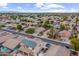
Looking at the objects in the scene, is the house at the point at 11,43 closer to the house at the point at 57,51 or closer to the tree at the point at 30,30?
the tree at the point at 30,30

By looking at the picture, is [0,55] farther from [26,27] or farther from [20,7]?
[20,7]

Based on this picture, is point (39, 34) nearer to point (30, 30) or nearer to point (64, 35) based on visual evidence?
point (30, 30)

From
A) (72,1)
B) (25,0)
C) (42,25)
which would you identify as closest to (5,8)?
(25,0)

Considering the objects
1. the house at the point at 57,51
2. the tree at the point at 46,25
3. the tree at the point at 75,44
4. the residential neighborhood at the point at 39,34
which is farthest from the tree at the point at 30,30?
the tree at the point at 75,44

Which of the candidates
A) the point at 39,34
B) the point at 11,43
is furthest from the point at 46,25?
the point at 11,43

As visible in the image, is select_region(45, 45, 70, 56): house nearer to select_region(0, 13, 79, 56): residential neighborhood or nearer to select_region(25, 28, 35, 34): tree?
select_region(0, 13, 79, 56): residential neighborhood

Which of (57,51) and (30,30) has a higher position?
(30,30)

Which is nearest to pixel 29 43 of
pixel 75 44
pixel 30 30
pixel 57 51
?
pixel 30 30

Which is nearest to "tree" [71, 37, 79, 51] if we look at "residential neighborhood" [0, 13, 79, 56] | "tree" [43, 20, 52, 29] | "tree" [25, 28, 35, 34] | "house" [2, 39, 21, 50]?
"residential neighborhood" [0, 13, 79, 56]
